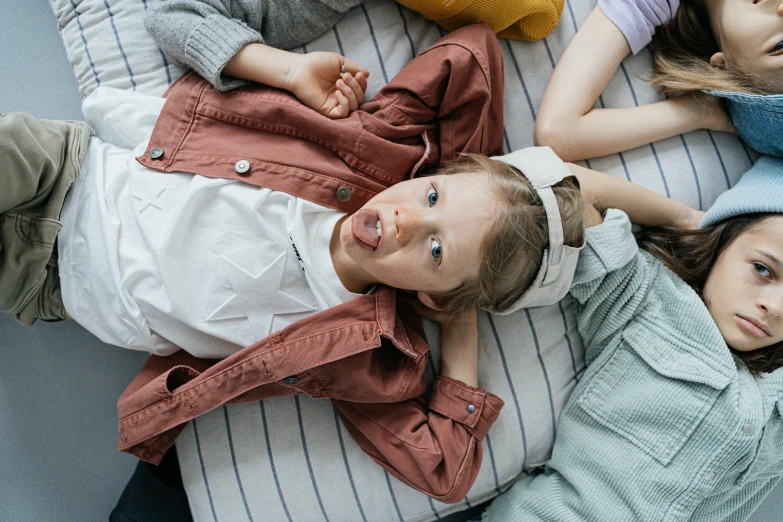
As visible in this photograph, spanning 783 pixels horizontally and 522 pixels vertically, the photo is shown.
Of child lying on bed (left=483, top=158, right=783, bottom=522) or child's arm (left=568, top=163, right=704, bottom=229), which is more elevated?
child's arm (left=568, top=163, right=704, bottom=229)

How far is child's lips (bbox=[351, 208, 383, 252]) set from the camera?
89 centimetres

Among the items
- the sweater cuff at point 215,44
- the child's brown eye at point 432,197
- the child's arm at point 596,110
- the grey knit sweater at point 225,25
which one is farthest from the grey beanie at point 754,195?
the sweater cuff at point 215,44

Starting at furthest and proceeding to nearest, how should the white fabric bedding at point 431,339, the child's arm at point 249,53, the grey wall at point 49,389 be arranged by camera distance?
the grey wall at point 49,389 < the white fabric bedding at point 431,339 < the child's arm at point 249,53

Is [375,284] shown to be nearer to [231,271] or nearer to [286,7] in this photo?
[231,271]

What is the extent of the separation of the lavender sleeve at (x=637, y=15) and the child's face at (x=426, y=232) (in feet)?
1.57

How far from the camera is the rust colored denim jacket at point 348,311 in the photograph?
37.9 inches

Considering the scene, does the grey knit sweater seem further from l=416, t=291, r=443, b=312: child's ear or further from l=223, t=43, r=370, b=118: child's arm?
l=416, t=291, r=443, b=312: child's ear

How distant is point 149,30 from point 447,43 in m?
0.54

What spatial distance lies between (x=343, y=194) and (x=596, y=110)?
21.1 inches

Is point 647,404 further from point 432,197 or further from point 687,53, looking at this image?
point 687,53

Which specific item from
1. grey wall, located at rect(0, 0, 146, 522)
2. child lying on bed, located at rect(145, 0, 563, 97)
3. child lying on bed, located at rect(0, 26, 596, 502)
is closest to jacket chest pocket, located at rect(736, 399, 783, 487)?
child lying on bed, located at rect(0, 26, 596, 502)

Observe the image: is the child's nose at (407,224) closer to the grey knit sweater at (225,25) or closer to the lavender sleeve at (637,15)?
the grey knit sweater at (225,25)

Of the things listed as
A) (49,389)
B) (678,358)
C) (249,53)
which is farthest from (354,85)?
(49,389)

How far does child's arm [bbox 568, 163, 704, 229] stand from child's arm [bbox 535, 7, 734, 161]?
69 mm
